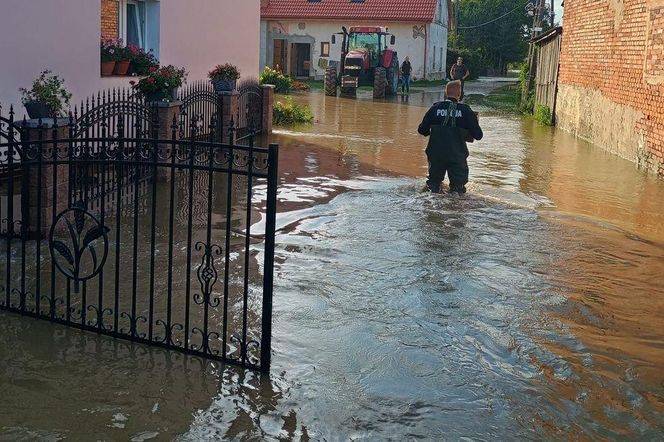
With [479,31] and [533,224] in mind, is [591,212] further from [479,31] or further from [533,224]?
[479,31]

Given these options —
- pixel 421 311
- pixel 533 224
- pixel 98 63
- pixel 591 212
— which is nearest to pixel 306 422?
pixel 421 311

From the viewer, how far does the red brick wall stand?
14375 millimetres

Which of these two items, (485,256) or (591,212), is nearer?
(485,256)

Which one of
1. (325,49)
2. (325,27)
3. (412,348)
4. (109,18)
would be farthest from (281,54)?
(412,348)

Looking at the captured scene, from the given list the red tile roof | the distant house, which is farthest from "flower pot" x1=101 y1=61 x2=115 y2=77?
the red tile roof

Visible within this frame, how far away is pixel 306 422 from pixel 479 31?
235 feet

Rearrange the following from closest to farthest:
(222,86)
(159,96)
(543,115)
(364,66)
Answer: (159,96)
(222,86)
(543,115)
(364,66)

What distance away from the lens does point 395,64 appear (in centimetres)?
3844

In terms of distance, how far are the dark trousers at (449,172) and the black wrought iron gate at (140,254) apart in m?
2.37

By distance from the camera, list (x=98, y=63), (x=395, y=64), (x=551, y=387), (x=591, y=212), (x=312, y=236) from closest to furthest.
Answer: (x=551, y=387) < (x=312, y=236) < (x=591, y=212) < (x=98, y=63) < (x=395, y=64)

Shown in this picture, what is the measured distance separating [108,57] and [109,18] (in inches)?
63.2

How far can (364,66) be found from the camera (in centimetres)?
3666

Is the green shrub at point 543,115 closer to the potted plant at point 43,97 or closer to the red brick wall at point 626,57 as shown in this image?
the red brick wall at point 626,57

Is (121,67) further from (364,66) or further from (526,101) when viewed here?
(364,66)
